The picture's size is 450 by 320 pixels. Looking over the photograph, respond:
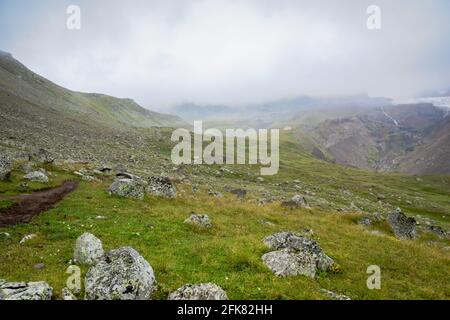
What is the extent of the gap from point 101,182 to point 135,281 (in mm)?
35655

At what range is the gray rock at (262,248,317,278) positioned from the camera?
2147cm

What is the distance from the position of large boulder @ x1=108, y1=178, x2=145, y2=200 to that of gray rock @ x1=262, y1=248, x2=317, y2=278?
72.0ft

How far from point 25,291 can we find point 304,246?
15.6 metres

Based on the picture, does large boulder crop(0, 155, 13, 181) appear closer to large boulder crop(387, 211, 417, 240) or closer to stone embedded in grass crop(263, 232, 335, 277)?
stone embedded in grass crop(263, 232, 335, 277)

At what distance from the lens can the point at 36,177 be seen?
44906mm

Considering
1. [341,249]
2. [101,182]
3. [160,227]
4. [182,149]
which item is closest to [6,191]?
[101,182]

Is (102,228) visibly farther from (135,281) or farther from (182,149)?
(182,149)

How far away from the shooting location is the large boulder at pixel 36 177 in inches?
1752

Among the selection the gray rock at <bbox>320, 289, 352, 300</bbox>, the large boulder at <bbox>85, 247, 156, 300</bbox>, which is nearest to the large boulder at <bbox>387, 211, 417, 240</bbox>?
the gray rock at <bbox>320, 289, 352, 300</bbox>

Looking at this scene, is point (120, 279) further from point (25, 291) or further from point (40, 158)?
point (40, 158)

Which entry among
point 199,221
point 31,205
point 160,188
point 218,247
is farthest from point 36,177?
point 218,247
